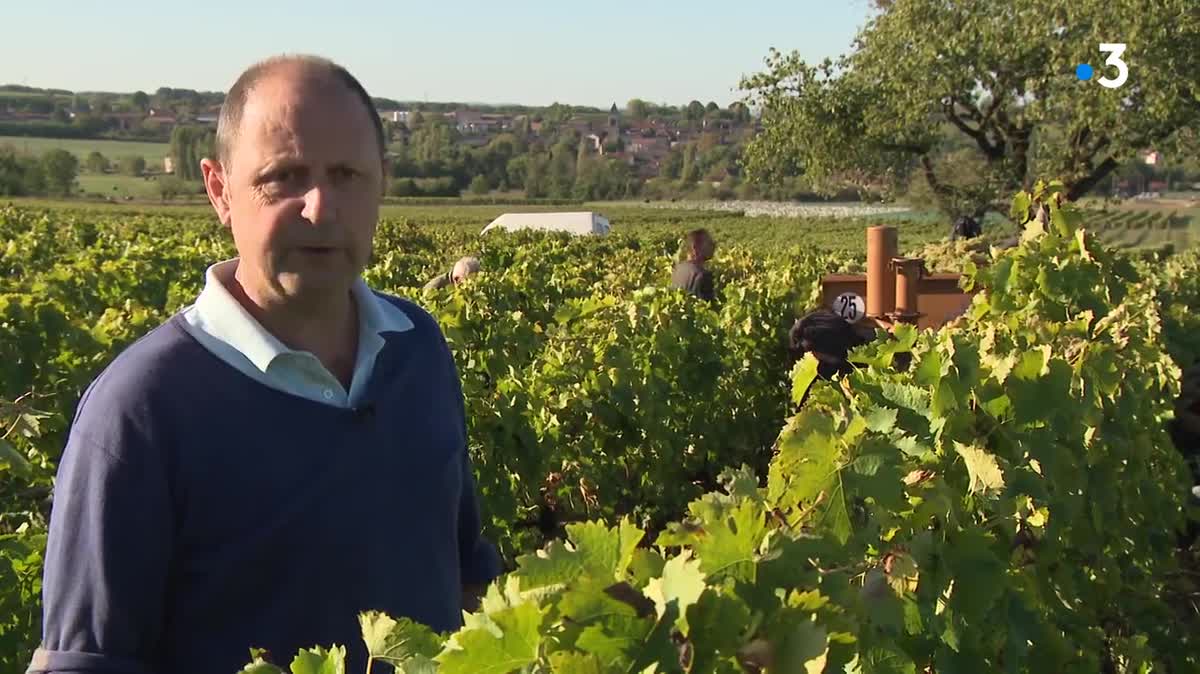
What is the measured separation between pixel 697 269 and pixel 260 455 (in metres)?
6.80

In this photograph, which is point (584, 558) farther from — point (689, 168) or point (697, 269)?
point (689, 168)

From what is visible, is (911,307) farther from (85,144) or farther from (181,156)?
(85,144)

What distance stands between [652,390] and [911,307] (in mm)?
2383

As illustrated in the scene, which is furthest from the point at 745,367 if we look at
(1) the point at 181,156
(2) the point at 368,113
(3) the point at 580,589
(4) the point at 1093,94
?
(1) the point at 181,156

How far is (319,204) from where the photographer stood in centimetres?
179

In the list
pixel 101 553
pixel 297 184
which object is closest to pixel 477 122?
pixel 297 184

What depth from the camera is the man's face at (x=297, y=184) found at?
1791mm

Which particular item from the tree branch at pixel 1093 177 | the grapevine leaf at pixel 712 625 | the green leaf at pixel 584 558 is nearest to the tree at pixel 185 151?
the tree branch at pixel 1093 177

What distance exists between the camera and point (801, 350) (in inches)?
272

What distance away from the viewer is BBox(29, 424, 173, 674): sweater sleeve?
5.33 feet

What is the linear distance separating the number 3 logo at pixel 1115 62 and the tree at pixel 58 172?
252ft

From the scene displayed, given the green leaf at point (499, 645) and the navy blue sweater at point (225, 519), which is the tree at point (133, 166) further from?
the green leaf at point (499, 645)

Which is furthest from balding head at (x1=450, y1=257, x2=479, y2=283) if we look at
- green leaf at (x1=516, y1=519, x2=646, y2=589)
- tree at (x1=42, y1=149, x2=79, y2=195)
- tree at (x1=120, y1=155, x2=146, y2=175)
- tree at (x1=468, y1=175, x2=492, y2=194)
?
tree at (x1=120, y1=155, x2=146, y2=175)

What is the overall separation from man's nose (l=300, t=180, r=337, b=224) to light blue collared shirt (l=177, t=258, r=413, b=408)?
182 mm
